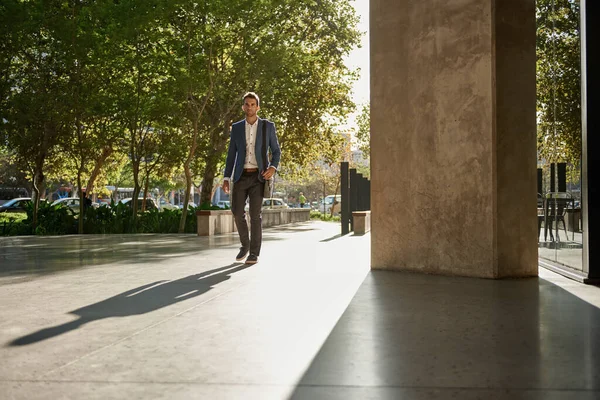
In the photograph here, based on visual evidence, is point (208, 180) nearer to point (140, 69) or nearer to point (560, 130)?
point (140, 69)

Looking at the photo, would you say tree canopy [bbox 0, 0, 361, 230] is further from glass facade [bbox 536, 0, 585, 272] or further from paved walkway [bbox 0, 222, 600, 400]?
paved walkway [bbox 0, 222, 600, 400]

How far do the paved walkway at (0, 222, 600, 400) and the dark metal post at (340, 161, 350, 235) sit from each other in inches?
468

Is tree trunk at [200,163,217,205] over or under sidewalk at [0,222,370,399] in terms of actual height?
over

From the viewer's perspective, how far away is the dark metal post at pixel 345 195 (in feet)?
61.6

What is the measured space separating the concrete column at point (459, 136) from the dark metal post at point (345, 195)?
11.0m

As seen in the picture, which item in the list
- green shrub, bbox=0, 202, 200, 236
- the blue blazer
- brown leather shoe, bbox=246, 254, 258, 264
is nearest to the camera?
the blue blazer

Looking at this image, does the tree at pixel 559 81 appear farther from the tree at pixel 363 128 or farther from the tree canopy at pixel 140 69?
the tree at pixel 363 128

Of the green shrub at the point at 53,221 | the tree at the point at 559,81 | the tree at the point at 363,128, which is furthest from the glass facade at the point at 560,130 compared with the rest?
the tree at the point at 363,128

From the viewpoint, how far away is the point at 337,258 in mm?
9703

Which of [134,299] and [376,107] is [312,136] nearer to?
[376,107]

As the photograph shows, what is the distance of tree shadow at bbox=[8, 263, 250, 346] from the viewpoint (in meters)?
4.09

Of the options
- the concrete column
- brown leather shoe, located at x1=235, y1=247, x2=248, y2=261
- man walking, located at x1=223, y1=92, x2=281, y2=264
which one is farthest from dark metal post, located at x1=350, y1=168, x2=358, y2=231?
the concrete column

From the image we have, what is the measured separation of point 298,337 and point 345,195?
16402 mm

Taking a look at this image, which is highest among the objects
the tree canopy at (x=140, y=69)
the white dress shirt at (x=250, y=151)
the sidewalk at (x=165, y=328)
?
the tree canopy at (x=140, y=69)
